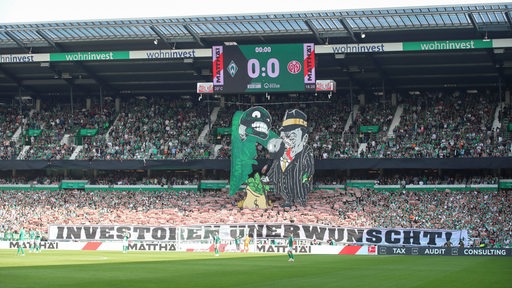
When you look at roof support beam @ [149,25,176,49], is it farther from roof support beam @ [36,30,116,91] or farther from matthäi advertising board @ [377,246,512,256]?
matthäi advertising board @ [377,246,512,256]

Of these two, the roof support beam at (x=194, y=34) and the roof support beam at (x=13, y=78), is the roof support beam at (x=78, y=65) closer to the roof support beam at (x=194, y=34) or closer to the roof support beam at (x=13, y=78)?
the roof support beam at (x=13, y=78)

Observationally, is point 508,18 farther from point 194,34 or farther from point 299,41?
point 194,34

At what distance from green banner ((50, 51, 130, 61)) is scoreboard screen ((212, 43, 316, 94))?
970cm

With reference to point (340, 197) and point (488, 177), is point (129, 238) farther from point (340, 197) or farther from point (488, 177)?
point (488, 177)

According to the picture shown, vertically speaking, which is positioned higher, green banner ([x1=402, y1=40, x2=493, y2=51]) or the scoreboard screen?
green banner ([x1=402, y1=40, x2=493, y2=51])

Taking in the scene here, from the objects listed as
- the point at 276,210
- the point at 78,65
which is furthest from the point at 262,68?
the point at 78,65

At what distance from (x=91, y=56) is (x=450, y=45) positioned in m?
33.5

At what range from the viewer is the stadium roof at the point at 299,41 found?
68.3 m

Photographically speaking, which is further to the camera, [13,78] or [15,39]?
[13,78]

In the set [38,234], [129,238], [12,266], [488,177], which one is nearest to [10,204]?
[38,234]

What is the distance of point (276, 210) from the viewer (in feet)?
238

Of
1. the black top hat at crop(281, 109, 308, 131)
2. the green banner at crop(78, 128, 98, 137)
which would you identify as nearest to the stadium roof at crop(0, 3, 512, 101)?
the green banner at crop(78, 128, 98, 137)

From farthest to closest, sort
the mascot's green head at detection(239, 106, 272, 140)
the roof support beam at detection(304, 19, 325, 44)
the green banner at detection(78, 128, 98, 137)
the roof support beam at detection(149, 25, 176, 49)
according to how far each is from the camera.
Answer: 1. the green banner at detection(78, 128, 98, 137)
2. the mascot's green head at detection(239, 106, 272, 140)
3. the roof support beam at detection(149, 25, 176, 49)
4. the roof support beam at detection(304, 19, 325, 44)

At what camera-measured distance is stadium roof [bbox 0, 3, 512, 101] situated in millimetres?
68312
